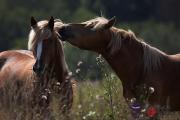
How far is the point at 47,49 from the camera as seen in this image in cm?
1245

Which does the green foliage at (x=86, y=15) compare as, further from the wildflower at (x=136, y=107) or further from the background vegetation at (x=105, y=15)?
the wildflower at (x=136, y=107)

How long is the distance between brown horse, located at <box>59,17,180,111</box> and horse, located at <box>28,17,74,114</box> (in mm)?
200

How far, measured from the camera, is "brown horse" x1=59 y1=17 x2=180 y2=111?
1266 centimetres

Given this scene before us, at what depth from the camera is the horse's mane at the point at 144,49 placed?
1273 centimetres

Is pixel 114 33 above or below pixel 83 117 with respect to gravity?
above

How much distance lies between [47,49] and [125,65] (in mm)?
1080

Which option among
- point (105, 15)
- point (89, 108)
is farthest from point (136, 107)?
point (105, 15)

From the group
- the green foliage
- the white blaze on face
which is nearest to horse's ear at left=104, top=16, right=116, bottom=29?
the white blaze on face

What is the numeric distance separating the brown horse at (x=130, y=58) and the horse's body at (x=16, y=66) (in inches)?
32.6

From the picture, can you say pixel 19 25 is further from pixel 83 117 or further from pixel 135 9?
pixel 83 117

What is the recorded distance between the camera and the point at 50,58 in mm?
12523

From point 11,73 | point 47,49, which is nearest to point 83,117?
point 47,49

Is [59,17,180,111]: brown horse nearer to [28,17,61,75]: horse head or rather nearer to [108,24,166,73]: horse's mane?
[108,24,166,73]: horse's mane

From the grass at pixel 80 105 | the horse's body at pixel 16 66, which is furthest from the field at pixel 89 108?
the horse's body at pixel 16 66
